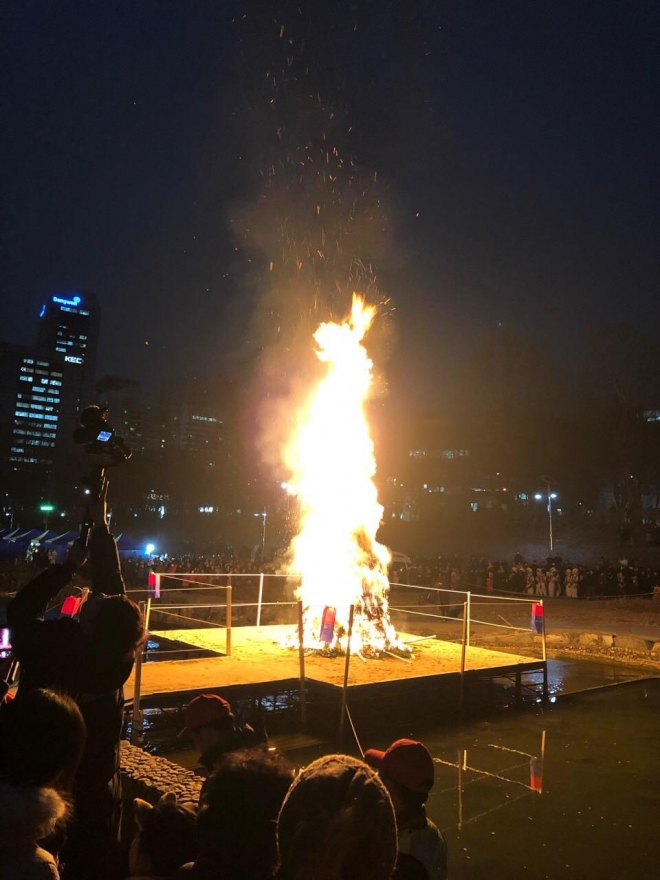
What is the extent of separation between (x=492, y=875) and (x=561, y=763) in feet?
12.3

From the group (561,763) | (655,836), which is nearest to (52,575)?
(655,836)

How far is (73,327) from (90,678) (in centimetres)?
19425

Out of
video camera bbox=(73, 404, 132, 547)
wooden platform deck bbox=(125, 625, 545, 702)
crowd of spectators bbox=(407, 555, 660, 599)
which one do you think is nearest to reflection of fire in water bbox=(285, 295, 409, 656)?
wooden platform deck bbox=(125, 625, 545, 702)

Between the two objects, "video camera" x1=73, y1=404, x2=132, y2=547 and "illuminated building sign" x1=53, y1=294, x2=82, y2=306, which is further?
"illuminated building sign" x1=53, y1=294, x2=82, y2=306

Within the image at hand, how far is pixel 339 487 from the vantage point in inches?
575

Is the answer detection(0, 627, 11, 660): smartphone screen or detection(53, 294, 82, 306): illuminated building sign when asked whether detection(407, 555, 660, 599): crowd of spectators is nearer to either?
detection(0, 627, 11, 660): smartphone screen

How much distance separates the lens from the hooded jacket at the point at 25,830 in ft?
6.05

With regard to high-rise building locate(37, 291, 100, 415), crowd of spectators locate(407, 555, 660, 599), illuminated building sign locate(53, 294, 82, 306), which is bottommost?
crowd of spectators locate(407, 555, 660, 599)

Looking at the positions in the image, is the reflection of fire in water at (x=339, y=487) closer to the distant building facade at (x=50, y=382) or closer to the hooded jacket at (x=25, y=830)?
the hooded jacket at (x=25, y=830)

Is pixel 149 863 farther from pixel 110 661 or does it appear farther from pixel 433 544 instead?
pixel 433 544

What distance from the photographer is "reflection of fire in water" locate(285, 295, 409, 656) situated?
556 inches

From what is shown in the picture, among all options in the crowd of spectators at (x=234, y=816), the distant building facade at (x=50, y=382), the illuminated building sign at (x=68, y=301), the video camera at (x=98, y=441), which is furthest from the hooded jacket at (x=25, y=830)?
the illuminated building sign at (x=68, y=301)

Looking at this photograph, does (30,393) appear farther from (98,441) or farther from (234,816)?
(234,816)

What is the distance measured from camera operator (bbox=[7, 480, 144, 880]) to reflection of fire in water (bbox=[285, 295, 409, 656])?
1102 cm
